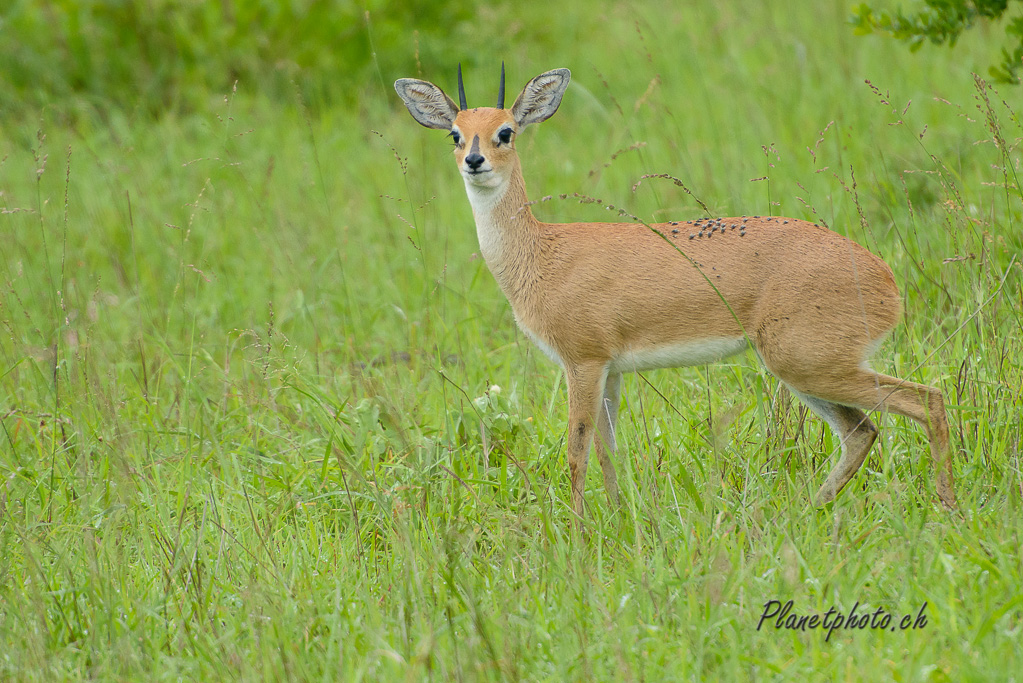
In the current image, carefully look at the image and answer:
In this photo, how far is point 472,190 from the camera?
165 inches

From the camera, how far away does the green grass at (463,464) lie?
282cm

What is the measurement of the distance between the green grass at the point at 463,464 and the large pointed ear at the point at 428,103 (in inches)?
23.0

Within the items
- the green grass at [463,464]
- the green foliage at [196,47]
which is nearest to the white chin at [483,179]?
the green grass at [463,464]

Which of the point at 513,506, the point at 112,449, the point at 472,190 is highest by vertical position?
the point at 472,190

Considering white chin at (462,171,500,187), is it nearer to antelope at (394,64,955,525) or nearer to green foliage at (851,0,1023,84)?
antelope at (394,64,955,525)

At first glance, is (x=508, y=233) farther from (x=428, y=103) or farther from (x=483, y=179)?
(x=428, y=103)

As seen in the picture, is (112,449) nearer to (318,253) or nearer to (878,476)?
(878,476)

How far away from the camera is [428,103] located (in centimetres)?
438

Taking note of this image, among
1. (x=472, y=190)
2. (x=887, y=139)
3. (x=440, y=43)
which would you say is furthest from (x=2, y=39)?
(x=887, y=139)

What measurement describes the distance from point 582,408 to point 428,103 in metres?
1.48

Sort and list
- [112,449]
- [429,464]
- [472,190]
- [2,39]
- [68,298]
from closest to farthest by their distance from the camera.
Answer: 1. [112,449]
2. [429,464]
3. [472,190]
4. [68,298]
5. [2,39]

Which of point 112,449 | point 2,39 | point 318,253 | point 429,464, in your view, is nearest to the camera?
point 112,449

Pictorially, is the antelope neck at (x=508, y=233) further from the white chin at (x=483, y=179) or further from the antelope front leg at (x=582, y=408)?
the antelope front leg at (x=582, y=408)

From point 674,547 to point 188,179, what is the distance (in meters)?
5.58
